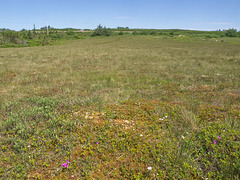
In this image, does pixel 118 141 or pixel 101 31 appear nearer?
pixel 118 141

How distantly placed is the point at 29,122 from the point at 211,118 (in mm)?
4150

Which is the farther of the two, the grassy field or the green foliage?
the green foliage

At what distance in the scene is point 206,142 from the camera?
313 centimetres

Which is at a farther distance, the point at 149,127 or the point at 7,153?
the point at 149,127

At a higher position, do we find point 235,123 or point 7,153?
point 235,123

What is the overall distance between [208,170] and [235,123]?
1.48 metres

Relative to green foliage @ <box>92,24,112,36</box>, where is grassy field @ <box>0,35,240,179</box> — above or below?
below

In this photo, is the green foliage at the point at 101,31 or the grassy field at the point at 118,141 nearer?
the grassy field at the point at 118,141

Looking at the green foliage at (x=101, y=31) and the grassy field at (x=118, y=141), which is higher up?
the green foliage at (x=101, y=31)

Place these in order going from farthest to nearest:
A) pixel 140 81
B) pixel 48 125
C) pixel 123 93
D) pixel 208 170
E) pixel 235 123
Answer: pixel 140 81
pixel 123 93
pixel 48 125
pixel 235 123
pixel 208 170

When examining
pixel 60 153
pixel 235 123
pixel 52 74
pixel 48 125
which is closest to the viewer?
pixel 60 153

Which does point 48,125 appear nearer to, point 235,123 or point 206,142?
point 206,142

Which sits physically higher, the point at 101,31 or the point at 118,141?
the point at 101,31

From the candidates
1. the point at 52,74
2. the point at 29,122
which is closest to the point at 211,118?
the point at 29,122
